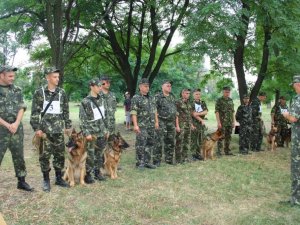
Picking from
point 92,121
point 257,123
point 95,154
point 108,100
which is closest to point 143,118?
point 108,100

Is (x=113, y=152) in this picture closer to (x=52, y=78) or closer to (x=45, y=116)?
(x=45, y=116)

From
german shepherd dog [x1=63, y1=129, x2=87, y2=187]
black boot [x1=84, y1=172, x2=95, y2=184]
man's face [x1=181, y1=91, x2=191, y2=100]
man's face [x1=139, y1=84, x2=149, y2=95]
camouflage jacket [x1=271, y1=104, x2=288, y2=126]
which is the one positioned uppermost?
man's face [x1=139, y1=84, x2=149, y2=95]

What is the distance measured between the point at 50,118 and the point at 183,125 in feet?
12.8

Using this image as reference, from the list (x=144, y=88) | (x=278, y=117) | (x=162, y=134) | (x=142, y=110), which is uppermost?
(x=144, y=88)

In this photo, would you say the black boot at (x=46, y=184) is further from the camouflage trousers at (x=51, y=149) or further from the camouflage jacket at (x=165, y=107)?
the camouflage jacket at (x=165, y=107)

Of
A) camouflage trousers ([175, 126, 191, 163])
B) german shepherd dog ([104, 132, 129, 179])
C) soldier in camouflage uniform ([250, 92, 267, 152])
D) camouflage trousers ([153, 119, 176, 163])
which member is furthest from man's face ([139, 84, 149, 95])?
soldier in camouflage uniform ([250, 92, 267, 152])

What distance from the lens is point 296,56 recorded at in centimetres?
1057

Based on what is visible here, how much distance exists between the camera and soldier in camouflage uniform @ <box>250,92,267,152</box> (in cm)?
1115

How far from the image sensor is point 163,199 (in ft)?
20.2

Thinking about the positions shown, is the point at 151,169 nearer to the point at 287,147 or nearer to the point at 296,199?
the point at 296,199

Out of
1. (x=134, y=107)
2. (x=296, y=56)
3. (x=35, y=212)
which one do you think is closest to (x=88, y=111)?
(x=134, y=107)

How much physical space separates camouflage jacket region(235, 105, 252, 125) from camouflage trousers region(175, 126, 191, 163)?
2323 millimetres

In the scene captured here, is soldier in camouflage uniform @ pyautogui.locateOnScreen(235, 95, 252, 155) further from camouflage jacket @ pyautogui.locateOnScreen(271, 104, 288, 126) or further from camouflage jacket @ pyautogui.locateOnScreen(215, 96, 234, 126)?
camouflage jacket @ pyautogui.locateOnScreen(271, 104, 288, 126)

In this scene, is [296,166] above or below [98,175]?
above
